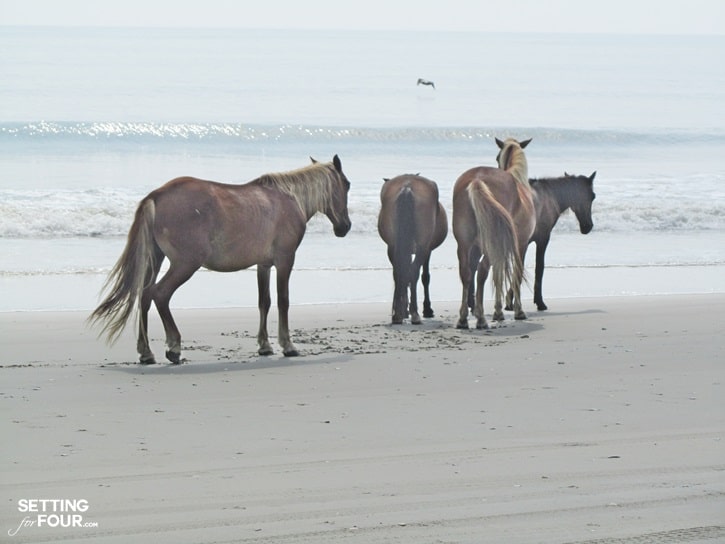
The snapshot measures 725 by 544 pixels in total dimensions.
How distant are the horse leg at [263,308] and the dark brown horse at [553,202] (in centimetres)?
344

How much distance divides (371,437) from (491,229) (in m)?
4.33

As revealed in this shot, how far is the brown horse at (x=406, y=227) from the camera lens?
35.2ft

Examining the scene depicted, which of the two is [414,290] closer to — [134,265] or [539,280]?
[539,280]

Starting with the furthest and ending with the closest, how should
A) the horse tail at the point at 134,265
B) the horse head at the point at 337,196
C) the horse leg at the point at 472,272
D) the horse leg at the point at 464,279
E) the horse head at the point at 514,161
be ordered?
the horse head at the point at 514,161 < the horse leg at the point at 472,272 < the horse leg at the point at 464,279 < the horse head at the point at 337,196 < the horse tail at the point at 134,265

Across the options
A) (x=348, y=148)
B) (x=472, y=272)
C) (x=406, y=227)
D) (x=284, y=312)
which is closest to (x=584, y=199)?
(x=472, y=272)

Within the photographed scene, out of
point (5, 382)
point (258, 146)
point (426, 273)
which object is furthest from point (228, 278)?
point (258, 146)

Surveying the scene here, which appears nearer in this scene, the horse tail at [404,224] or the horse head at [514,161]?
the horse tail at [404,224]

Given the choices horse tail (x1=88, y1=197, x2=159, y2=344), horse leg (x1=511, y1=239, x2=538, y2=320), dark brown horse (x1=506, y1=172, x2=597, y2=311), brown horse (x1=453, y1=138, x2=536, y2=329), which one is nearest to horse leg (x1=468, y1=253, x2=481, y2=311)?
brown horse (x1=453, y1=138, x2=536, y2=329)

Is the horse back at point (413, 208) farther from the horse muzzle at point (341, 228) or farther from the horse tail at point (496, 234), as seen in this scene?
the horse muzzle at point (341, 228)

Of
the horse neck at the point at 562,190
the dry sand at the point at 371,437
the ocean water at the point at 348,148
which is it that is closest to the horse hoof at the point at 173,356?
the dry sand at the point at 371,437

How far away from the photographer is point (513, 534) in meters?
4.63

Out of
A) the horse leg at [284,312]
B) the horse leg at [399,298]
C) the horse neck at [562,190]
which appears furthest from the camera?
the horse neck at [562,190]

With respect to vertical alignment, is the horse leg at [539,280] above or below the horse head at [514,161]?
below

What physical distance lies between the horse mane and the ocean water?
2666mm
